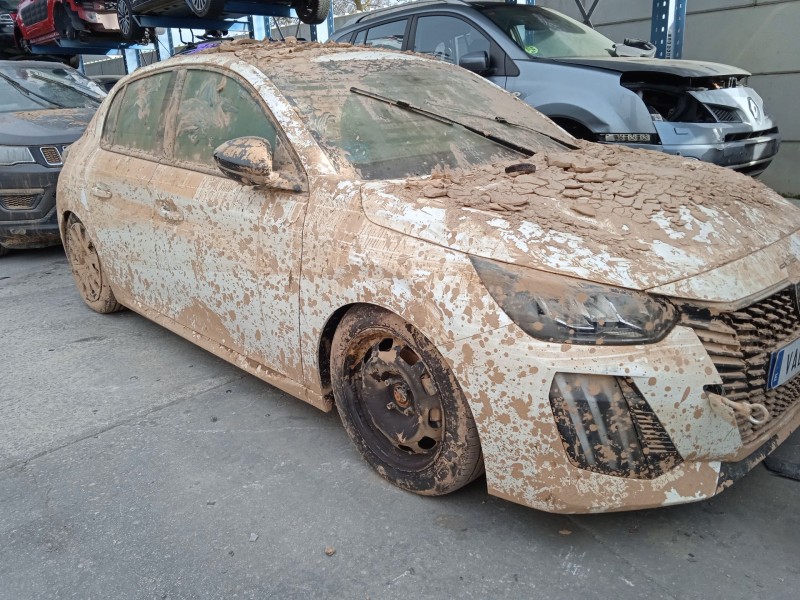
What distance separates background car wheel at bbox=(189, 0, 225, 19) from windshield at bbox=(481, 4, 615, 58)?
4137 mm

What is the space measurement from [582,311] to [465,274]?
0.39m

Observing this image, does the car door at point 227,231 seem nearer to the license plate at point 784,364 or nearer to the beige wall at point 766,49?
the license plate at point 784,364

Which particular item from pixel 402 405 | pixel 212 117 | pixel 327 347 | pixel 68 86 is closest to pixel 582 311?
pixel 402 405

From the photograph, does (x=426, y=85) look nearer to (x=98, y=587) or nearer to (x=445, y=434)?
(x=445, y=434)

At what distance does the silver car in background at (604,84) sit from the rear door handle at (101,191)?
2.92m

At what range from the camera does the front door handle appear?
11.3 ft

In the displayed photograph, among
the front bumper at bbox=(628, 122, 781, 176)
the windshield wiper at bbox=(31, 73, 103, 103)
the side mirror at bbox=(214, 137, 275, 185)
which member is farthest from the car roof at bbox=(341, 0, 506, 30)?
the side mirror at bbox=(214, 137, 275, 185)

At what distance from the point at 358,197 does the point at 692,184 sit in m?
1.32

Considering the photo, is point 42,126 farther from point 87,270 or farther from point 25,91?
point 87,270

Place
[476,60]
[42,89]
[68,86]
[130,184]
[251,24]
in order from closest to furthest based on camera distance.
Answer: [130,184] → [476,60] → [42,89] → [68,86] → [251,24]

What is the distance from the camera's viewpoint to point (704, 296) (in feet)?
6.89

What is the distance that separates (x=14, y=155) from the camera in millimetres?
6328

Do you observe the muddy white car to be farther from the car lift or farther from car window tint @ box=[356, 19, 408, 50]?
the car lift

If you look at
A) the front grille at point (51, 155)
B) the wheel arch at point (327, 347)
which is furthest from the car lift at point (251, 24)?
the wheel arch at point (327, 347)
